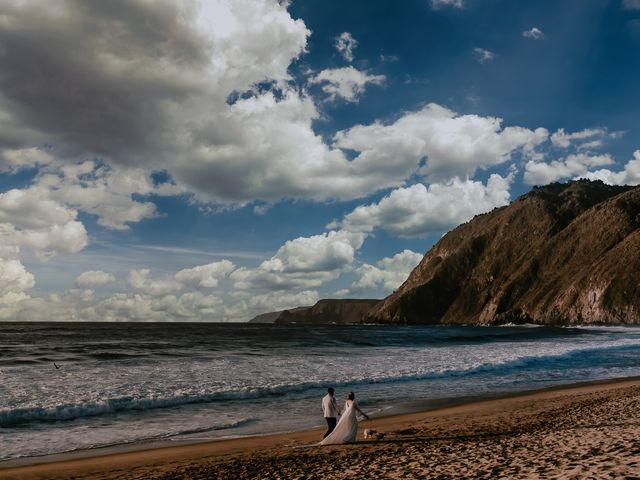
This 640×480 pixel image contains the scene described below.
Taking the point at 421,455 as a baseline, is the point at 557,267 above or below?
above

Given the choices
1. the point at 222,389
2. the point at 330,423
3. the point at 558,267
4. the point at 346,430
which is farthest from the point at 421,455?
the point at 558,267

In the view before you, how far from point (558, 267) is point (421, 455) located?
165 metres

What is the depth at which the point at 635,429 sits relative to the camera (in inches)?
523

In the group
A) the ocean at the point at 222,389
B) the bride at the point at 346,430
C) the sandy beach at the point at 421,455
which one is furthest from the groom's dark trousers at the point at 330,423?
the ocean at the point at 222,389

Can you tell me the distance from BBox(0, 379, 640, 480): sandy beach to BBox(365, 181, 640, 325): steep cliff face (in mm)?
125088

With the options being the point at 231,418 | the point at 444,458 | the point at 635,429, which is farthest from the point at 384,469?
the point at 231,418

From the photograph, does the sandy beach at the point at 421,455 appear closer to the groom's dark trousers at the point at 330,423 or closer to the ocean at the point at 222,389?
the groom's dark trousers at the point at 330,423

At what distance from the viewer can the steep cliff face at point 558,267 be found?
12834cm

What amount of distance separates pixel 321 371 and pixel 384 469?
2177 cm

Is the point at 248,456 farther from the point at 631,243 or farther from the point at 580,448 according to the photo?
the point at 631,243

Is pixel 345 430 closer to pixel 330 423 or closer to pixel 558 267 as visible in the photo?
pixel 330 423

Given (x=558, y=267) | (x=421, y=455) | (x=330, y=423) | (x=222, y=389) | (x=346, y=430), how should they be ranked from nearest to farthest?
1. (x=421, y=455)
2. (x=346, y=430)
3. (x=330, y=423)
4. (x=222, y=389)
5. (x=558, y=267)

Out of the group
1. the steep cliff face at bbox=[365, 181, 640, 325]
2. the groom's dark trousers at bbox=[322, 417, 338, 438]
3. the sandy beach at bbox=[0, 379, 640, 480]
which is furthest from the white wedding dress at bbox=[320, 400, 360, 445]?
the steep cliff face at bbox=[365, 181, 640, 325]

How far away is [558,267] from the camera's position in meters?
159
